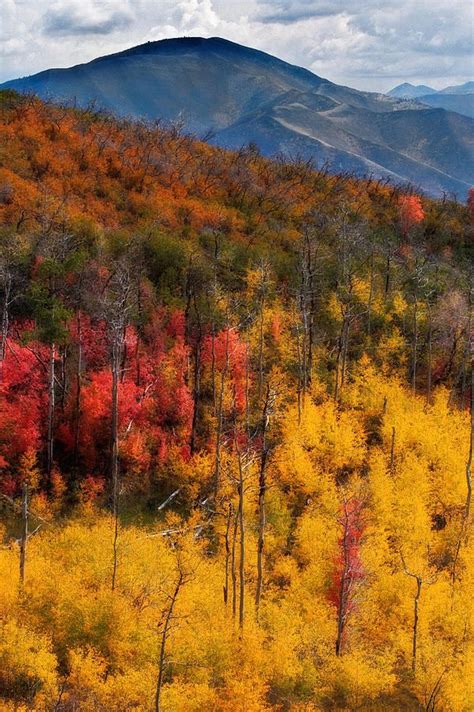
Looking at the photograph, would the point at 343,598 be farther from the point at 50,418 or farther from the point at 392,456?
the point at 50,418

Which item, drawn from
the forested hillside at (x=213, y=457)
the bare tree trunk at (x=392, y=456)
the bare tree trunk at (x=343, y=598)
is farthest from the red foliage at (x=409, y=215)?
the bare tree trunk at (x=343, y=598)

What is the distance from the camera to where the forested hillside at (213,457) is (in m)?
34.9

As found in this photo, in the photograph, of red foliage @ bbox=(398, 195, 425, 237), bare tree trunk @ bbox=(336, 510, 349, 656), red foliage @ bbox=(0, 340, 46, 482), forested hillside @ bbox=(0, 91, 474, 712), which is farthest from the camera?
red foliage @ bbox=(398, 195, 425, 237)

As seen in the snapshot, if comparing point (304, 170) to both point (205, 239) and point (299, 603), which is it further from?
point (299, 603)

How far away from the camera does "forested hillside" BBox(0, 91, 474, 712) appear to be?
34.9 meters

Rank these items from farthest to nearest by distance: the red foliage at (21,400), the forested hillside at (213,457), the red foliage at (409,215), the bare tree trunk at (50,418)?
the red foliage at (409,215), the red foliage at (21,400), the bare tree trunk at (50,418), the forested hillside at (213,457)

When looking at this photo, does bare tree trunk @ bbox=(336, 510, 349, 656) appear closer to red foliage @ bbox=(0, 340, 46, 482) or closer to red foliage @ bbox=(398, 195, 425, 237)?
red foliage @ bbox=(0, 340, 46, 482)

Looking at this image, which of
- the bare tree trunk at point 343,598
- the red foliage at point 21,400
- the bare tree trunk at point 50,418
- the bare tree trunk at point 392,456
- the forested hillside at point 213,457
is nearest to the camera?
the forested hillside at point 213,457

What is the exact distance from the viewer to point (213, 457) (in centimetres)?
5619

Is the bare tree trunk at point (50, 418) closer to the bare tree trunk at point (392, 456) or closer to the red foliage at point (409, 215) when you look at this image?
the bare tree trunk at point (392, 456)

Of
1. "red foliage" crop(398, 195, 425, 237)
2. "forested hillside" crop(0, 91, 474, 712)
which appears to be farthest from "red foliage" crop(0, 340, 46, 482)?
"red foliage" crop(398, 195, 425, 237)

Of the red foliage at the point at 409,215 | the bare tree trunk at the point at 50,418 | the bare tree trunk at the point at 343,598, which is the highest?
the red foliage at the point at 409,215

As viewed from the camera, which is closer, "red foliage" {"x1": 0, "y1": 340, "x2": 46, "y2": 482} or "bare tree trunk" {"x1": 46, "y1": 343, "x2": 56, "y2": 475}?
"bare tree trunk" {"x1": 46, "y1": 343, "x2": 56, "y2": 475}

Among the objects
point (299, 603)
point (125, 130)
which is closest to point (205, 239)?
point (125, 130)
